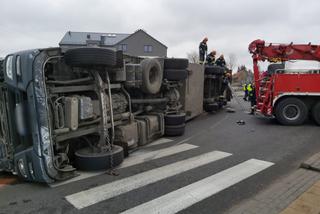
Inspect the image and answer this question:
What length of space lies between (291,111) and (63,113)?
22.8 ft

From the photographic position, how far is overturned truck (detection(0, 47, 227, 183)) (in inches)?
162

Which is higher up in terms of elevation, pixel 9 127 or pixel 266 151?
pixel 9 127

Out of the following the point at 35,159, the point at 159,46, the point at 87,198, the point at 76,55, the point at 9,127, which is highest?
the point at 159,46

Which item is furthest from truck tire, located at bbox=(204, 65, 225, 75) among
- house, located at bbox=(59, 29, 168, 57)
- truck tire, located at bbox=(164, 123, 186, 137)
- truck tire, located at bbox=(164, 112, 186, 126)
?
house, located at bbox=(59, 29, 168, 57)

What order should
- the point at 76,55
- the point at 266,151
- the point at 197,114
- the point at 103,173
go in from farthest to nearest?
1. the point at 197,114
2. the point at 266,151
3. the point at 103,173
4. the point at 76,55

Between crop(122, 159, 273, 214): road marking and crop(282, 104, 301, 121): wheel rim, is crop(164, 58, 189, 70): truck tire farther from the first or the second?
crop(282, 104, 301, 121): wheel rim

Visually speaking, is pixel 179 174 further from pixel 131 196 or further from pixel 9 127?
pixel 9 127

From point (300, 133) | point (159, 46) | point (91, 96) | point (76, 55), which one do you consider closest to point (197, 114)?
point (300, 133)

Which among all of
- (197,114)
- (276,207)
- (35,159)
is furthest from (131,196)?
(197,114)

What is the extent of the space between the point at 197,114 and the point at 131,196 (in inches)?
263

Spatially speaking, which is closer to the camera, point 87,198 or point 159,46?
point 87,198

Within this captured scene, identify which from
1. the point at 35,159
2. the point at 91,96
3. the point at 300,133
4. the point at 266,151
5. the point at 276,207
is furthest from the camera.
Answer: the point at 300,133

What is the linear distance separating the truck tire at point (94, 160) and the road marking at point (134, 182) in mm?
466

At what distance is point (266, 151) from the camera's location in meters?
6.00
